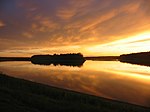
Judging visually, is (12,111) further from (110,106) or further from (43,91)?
(43,91)

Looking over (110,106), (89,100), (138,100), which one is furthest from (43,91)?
(138,100)

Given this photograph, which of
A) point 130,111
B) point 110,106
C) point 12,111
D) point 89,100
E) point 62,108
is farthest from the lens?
point 89,100

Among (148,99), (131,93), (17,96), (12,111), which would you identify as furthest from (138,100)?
(12,111)

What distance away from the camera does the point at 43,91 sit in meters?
27.3

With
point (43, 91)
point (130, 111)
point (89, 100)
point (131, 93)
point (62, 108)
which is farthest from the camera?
point (131, 93)

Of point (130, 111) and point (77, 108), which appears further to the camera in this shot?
point (130, 111)

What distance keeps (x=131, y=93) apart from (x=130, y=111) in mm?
14181

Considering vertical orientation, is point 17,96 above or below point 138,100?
above

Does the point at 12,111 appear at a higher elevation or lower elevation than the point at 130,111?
higher

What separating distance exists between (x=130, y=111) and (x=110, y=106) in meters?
2.15

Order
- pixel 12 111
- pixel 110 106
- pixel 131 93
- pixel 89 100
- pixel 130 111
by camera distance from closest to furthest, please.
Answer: pixel 12 111, pixel 130 111, pixel 110 106, pixel 89 100, pixel 131 93

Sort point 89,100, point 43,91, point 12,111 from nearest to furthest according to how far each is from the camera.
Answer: point 12,111
point 89,100
point 43,91

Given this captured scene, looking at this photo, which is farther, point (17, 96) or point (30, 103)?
point (17, 96)

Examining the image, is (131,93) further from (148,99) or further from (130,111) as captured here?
(130,111)
